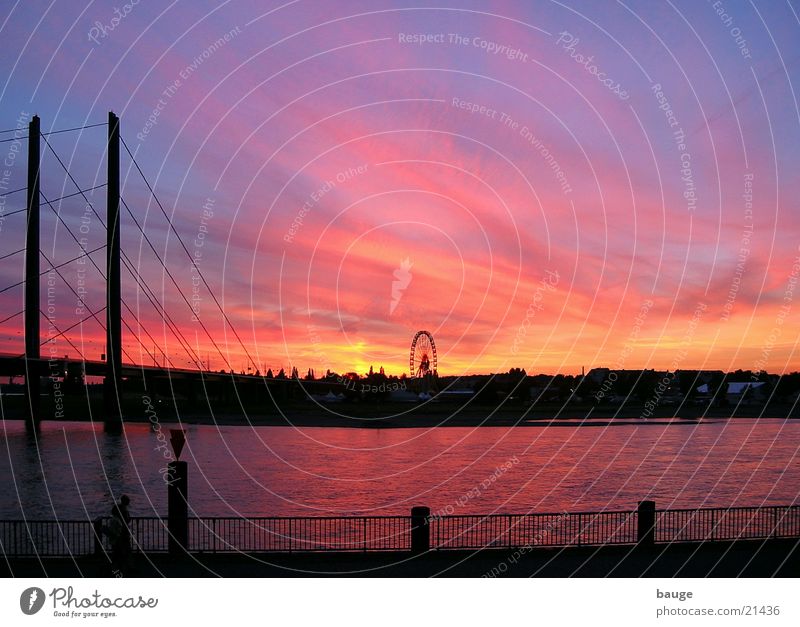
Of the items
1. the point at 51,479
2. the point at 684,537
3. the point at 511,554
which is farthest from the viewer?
the point at 51,479

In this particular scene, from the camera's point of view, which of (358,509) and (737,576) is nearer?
(737,576)

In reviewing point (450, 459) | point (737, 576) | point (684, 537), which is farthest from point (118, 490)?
point (737, 576)

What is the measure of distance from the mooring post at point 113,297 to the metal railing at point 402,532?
54491mm

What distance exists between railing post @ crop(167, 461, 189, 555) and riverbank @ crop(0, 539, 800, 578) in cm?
312

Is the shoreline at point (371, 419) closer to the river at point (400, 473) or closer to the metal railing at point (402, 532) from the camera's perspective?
the river at point (400, 473)

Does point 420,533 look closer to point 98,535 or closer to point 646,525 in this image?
point 646,525

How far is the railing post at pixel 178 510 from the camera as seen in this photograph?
2338 centimetres

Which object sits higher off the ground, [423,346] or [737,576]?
[423,346]

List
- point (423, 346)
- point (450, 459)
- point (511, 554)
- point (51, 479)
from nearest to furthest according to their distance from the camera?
point (511, 554)
point (51, 479)
point (450, 459)
point (423, 346)

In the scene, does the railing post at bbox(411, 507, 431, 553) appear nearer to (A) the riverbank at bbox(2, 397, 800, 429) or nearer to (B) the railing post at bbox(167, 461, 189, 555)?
(B) the railing post at bbox(167, 461, 189, 555)

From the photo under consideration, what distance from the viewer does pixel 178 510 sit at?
23.7 meters

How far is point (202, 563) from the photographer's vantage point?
1905cm
